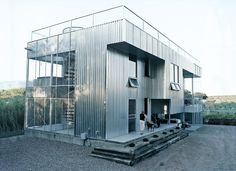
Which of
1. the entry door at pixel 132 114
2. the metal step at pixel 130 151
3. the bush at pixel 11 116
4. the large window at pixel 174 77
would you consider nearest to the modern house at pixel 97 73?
the entry door at pixel 132 114

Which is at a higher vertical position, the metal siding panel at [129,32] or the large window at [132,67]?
the metal siding panel at [129,32]

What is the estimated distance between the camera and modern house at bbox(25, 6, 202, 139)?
9.86 metres

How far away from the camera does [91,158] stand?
802cm

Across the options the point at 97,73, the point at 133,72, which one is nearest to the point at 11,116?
the point at 97,73

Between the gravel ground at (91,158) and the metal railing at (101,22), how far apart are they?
688 centimetres

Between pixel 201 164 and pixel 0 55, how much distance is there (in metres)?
25.3

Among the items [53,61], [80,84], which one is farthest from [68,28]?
[80,84]

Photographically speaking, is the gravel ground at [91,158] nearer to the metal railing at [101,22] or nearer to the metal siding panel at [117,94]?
the metal siding panel at [117,94]

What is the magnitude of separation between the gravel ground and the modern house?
176cm

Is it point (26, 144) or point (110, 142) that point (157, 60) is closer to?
point (110, 142)

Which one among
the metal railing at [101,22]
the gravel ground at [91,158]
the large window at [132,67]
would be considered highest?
the metal railing at [101,22]

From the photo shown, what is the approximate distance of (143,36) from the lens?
10.9 m

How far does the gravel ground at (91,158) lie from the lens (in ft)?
22.8

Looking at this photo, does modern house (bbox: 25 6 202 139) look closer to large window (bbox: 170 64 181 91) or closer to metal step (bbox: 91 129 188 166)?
large window (bbox: 170 64 181 91)
